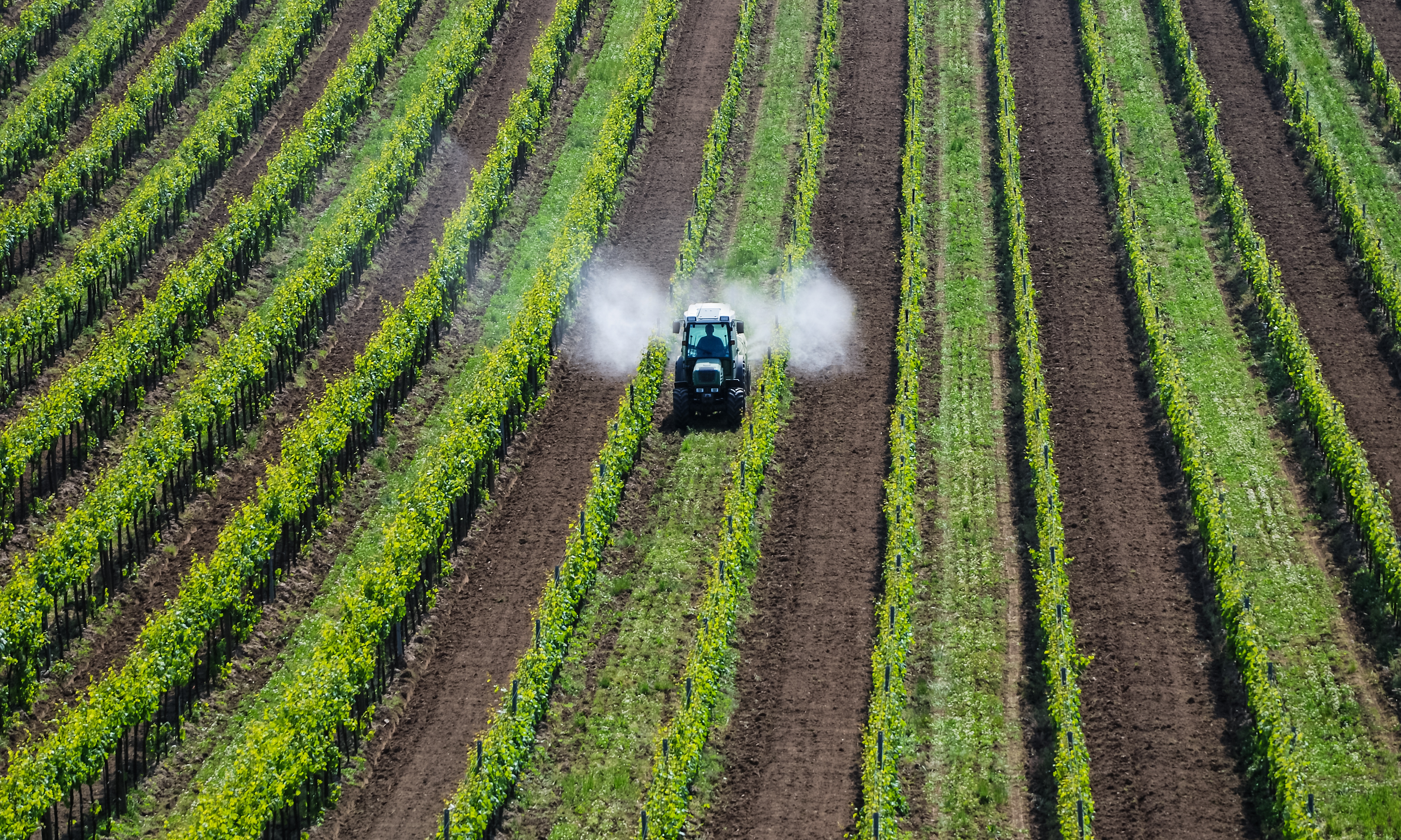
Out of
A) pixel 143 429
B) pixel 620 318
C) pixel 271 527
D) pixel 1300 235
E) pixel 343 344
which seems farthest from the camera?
pixel 1300 235

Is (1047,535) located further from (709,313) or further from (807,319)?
(807,319)

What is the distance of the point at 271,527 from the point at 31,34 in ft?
111

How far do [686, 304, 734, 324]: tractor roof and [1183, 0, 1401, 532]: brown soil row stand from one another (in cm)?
1601

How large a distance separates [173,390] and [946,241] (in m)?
23.8

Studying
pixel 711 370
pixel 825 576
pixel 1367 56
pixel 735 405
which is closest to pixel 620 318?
pixel 711 370

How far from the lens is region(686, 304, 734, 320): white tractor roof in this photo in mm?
38625

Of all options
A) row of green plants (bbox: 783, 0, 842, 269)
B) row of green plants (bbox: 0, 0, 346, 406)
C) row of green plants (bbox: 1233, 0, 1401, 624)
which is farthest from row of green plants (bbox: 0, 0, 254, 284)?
row of green plants (bbox: 1233, 0, 1401, 624)

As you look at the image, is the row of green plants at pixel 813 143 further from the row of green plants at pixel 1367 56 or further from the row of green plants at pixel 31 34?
the row of green plants at pixel 31 34

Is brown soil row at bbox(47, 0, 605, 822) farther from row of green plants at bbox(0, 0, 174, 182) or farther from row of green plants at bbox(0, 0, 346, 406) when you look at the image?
row of green plants at bbox(0, 0, 174, 182)

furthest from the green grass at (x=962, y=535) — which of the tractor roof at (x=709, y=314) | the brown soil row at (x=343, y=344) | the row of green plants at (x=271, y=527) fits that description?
the brown soil row at (x=343, y=344)

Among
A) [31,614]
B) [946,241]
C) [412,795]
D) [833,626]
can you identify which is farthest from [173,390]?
[946,241]

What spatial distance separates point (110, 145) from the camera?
49250 mm

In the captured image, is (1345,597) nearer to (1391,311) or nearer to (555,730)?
(1391,311)

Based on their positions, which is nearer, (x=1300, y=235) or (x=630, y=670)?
(x=630, y=670)
